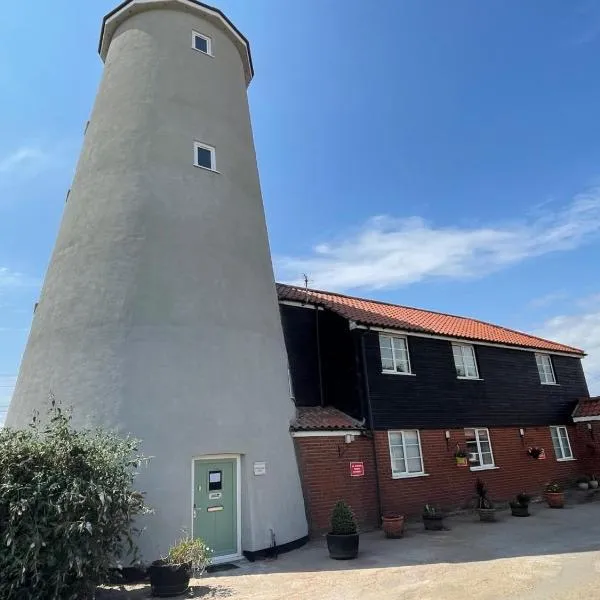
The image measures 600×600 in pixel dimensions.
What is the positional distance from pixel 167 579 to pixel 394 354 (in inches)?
429

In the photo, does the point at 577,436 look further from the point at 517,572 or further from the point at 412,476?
the point at 517,572

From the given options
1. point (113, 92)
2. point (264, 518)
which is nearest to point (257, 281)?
point (264, 518)

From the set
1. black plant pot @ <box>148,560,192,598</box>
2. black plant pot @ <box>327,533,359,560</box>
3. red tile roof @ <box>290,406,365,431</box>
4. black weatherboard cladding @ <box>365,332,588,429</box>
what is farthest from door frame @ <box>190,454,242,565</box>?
black weatherboard cladding @ <box>365,332,588,429</box>

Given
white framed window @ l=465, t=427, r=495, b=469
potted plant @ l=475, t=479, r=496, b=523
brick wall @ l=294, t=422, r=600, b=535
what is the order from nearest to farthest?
brick wall @ l=294, t=422, r=600, b=535 → potted plant @ l=475, t=479, r=496, b=523 → white framed window @ l=465, t=427, r=495, b=469

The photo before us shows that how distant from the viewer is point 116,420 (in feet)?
34.5

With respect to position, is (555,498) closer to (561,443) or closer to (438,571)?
(561,443)

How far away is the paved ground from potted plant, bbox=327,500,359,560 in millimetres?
249

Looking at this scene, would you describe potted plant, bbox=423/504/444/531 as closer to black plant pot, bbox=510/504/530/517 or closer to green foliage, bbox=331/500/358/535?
black plant pot, bbox=510/504/530/517

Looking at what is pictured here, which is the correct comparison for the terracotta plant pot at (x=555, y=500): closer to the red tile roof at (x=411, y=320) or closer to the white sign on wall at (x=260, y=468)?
the red tile roof at (x=411, y=320)

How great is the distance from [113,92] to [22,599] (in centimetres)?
1374

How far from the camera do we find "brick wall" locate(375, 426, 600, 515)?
15.4 m

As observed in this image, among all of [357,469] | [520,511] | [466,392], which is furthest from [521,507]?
[357,469]

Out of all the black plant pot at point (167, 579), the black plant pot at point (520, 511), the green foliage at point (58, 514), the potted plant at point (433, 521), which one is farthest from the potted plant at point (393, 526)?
the green foliage at point (58, 514)

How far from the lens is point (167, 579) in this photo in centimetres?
856
